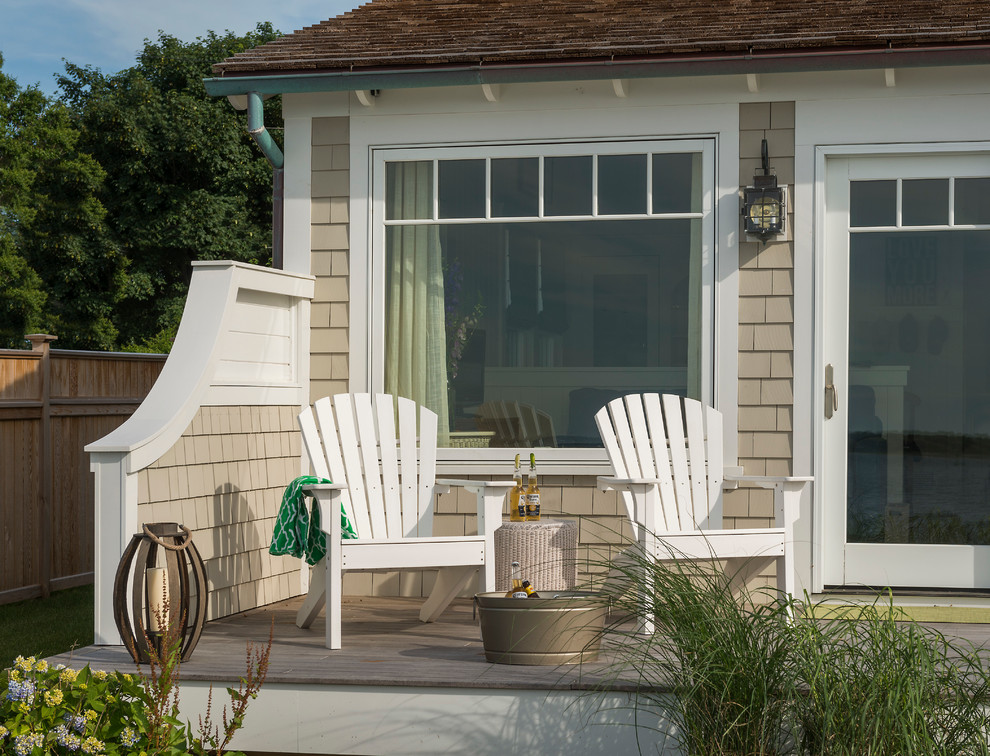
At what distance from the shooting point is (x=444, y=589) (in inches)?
174

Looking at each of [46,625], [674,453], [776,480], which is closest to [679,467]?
[674,453]

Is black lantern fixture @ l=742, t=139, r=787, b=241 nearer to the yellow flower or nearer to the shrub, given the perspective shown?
the shrub

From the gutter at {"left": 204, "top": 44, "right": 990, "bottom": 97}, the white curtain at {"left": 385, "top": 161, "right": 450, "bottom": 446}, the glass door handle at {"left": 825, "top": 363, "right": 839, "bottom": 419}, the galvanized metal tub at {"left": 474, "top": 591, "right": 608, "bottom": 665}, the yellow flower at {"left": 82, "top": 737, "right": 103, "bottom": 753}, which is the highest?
the gutter at {"left": 204, "top": 44, "right": 990, "bottom": 97}

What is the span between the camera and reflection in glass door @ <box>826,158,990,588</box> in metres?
4.88


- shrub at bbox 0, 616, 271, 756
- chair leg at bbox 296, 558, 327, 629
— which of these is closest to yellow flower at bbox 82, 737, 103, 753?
shrub at bbox 0, 616, 271, 756

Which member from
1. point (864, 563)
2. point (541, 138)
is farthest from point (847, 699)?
point (541, 138)

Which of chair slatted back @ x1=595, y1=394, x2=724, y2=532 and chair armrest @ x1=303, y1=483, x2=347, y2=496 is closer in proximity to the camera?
chair armrest @ x1=303, y1=483, x2=347, y2=496

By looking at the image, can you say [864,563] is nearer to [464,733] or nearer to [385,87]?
[464,733]

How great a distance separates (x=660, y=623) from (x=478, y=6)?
13.8 feet

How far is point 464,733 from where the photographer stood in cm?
329

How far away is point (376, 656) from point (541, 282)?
84.1 inches

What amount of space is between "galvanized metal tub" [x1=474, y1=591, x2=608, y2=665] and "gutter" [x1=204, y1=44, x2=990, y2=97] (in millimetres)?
2453

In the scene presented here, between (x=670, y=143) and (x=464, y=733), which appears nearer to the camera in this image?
(x=464, y=733)

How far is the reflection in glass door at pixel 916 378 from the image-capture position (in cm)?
488
